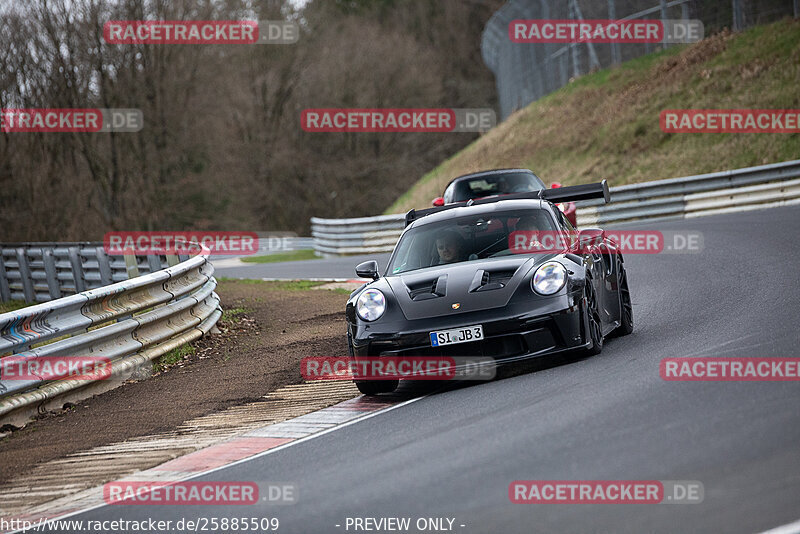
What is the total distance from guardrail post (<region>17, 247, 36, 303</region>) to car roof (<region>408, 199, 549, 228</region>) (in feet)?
39.3

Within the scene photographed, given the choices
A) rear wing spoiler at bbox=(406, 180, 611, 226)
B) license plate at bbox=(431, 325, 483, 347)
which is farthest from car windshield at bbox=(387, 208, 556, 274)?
license plate at bbox=(431, 325, 483, 347)

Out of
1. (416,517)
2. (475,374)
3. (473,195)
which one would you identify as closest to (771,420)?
(416,517)

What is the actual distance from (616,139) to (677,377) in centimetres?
2707

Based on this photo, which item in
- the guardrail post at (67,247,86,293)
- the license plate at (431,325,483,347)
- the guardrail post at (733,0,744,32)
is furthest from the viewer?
the guardrail post at (733,0,744,32)

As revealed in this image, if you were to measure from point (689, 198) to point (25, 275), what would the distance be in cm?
1507

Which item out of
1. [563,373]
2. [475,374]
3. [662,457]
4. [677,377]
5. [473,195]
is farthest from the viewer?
[473,195]

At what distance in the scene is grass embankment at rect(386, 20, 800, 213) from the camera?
28.4m

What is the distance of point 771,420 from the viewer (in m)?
5.42

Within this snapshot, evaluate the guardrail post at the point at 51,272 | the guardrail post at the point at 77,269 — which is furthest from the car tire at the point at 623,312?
the guardrail post at the point at 51,272

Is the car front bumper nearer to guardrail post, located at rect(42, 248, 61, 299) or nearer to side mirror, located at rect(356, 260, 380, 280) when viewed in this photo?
side mirror, located at rect(356, 260, 380, 280)

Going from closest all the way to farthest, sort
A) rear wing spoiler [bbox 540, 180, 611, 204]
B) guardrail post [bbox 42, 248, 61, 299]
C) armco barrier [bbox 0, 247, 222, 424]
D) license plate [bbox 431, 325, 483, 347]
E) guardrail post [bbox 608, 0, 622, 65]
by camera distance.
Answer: license plate [bbox 431, 325, 483, 347]
armco barrier [bbox 0, 247, 222, 424]
rear wing spoiler [bbox 540, 180, 611, 204]
guardrail post [bbox 42, 248, 61, 299]
guardrail post [bbox 608, 0, 622, 65]

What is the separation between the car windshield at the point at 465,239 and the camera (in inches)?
347

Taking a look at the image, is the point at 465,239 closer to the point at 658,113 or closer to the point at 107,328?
the point at 107,328

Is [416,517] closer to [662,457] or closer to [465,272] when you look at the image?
[662,457]
